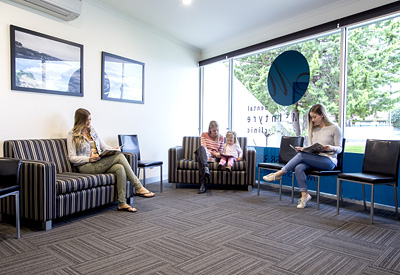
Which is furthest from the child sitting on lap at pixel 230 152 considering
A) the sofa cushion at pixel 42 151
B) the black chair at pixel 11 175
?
the black chair at pixel 11 175

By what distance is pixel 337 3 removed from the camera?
385cm

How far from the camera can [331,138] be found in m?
3.45

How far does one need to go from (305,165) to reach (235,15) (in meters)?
2.56

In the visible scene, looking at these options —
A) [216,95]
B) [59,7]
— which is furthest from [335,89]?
[59,7]

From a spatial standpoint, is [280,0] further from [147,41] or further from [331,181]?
[331,181]

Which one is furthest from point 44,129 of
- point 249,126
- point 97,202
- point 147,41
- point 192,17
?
point 249,126

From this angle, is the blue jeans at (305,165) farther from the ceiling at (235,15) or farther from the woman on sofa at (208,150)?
the ceiling at (235,15)

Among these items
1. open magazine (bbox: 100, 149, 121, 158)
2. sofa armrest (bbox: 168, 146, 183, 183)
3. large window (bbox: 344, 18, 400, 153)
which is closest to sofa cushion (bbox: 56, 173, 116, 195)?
open magazine (bbox: 100, 149, 121, 158)

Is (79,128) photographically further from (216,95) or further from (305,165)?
(216,95)

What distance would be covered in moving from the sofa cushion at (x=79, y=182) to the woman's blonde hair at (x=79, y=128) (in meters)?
0.48

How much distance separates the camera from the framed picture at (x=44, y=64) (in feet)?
10.3

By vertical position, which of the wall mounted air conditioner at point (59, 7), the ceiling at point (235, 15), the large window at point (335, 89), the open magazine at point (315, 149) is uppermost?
the ceiling at point (235, 15)

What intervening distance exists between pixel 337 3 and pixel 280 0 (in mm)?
824

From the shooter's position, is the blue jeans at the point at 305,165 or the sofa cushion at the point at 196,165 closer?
the blue jeans at the point at 305,165
